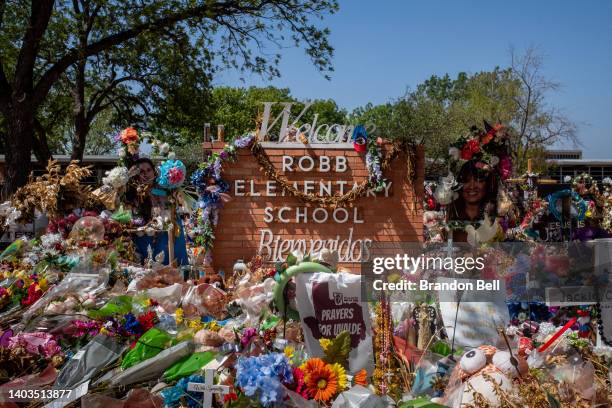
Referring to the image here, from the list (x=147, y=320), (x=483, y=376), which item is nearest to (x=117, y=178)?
(x=147, y=320)

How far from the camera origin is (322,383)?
3.70 meters

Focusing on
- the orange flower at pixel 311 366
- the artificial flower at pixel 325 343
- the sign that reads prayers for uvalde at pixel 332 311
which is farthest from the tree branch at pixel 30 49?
the orange flower at pixel 311 366

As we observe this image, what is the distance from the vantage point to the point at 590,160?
1534 inches

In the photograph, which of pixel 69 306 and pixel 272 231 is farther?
pixel 272 231

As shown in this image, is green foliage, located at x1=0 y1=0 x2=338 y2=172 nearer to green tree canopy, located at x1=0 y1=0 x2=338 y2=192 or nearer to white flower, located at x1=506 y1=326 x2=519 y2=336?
green tree canopy, located at x1=0 y1=0 x2=338 y2=192

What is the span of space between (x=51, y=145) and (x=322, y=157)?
25.3 meters

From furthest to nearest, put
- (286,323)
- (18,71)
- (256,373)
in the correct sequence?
1. (18,71)
2. (286,323)
3. (256,373)

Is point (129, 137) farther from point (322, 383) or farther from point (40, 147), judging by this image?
point (40, 147)

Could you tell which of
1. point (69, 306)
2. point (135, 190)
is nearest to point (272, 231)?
point (135, 190)

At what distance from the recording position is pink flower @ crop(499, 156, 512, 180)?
9.59m

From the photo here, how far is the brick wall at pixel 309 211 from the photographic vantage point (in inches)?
409

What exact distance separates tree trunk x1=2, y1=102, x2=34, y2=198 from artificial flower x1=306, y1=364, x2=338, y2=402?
1062 cm

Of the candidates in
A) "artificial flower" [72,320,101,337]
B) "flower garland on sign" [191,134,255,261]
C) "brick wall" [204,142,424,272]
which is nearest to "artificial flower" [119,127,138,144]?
"flower garland on sign" [191,134,255,261]

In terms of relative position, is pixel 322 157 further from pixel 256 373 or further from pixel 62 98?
pixel 62 98
